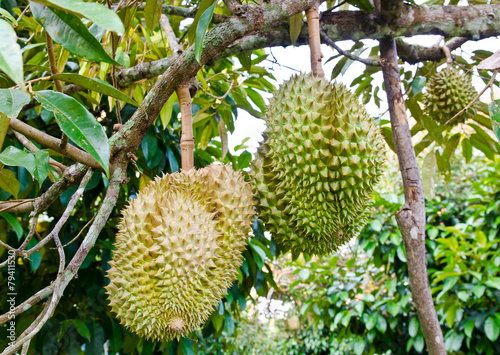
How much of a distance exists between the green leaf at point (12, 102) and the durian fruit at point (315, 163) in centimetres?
60

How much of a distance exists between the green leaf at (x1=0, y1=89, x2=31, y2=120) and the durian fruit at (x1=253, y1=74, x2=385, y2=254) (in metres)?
0.60

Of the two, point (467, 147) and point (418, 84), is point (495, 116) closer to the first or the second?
point (418, 84)

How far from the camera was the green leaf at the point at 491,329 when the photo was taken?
101 inches

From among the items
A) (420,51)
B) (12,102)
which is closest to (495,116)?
(420,51)

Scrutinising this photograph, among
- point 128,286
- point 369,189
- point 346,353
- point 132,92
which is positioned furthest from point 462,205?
point 128,286

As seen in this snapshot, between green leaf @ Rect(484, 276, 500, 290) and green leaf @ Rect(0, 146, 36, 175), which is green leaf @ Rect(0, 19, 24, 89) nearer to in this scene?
green leaf @ Rect(0, 146, 36, 175)

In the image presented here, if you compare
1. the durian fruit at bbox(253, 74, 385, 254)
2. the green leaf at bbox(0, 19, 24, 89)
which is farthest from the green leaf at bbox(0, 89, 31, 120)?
the durian fruit at bbox(253, 74, 385, 254)

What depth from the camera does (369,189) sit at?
108 centimetres

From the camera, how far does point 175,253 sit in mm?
874

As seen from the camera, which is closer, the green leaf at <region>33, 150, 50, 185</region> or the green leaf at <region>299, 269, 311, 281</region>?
Answer: the green leaf at <region>33, 150, 50, 185</region>

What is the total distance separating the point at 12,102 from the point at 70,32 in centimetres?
15

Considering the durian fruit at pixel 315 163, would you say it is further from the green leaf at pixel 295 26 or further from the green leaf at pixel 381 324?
the green leaf at pixel 381 324

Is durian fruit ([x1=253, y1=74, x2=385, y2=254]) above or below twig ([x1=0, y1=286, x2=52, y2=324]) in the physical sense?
above

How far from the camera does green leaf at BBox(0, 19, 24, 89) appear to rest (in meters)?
0.38
